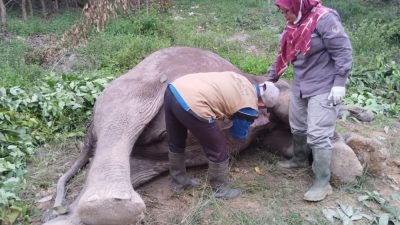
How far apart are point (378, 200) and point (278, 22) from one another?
24.3ft

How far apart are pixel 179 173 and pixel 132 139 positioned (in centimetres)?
43

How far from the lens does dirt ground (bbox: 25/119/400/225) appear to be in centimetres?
302

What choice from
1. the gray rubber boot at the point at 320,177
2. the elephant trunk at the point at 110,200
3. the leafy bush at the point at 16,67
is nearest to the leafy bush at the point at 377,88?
the gray rubber boot at the point at 320,177

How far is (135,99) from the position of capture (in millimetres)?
3334

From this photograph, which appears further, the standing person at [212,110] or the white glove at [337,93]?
the white glove at [337,93]

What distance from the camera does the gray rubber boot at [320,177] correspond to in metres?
3.20

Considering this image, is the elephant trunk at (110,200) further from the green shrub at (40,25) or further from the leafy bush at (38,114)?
the green shrub at (40,25)

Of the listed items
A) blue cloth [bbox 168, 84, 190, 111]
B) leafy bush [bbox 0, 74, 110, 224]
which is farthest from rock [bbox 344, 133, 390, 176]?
leafy bush [bbox 0, 74, 110, 224]

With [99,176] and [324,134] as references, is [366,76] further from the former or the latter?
[99,176]

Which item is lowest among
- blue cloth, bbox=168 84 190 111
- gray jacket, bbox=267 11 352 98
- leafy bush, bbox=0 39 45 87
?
leafy bush, bbox=0 39 45 87

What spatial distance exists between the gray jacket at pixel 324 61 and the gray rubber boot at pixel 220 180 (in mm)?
761

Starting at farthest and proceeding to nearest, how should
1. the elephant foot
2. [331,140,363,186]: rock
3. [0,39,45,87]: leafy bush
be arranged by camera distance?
[0,39,45,87]: leafy bush, [331,140,363,186]: rock, the elephant foot

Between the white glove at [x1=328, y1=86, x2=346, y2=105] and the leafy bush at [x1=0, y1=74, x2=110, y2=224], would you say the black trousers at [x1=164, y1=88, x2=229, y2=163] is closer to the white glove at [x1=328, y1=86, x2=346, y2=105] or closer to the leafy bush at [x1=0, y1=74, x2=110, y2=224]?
the white glove at [x1=328, y1=86, x2=346, y2=105]

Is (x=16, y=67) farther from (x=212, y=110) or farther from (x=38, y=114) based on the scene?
(x=212, y=110)
